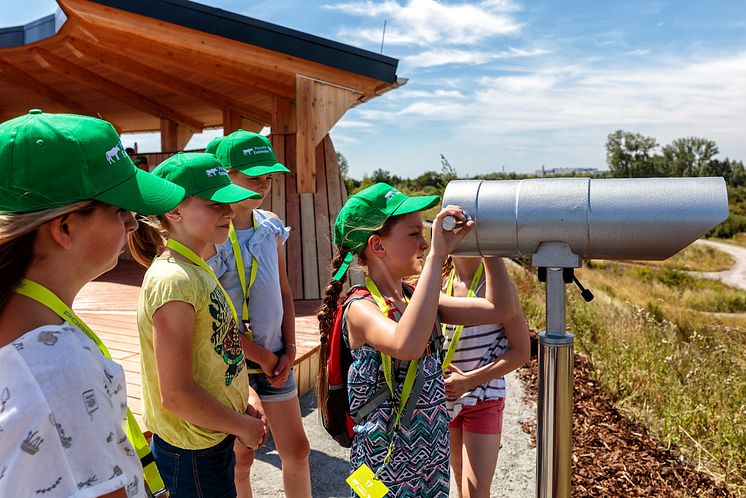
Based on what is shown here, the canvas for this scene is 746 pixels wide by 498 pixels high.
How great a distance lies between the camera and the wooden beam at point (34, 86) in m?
9.05

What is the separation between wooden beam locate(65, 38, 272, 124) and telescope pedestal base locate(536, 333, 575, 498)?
8062mm

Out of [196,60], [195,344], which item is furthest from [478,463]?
[196,60]

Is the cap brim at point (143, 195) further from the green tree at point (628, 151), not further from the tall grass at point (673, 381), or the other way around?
the green tree at point (628, 151)

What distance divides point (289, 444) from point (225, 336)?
89 centimetres

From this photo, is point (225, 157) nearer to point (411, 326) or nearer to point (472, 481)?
point (411, 326)

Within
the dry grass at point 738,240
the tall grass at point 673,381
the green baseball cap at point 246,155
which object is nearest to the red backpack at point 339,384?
the green baseball cap at point 246,155

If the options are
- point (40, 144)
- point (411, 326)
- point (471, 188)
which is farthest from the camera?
point (411, 326)

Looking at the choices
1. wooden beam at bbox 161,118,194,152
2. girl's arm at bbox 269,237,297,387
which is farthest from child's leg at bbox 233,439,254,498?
wooden beam at bbox 161,118,194,152

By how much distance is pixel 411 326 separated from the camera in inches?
61.4

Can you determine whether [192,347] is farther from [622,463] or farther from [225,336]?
[622,463]

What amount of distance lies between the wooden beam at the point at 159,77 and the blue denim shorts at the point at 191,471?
7231 mm

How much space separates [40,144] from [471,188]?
85 centimetres

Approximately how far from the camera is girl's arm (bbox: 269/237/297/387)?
99.0 inches

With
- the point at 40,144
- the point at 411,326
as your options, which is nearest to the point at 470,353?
the point at 411,326
